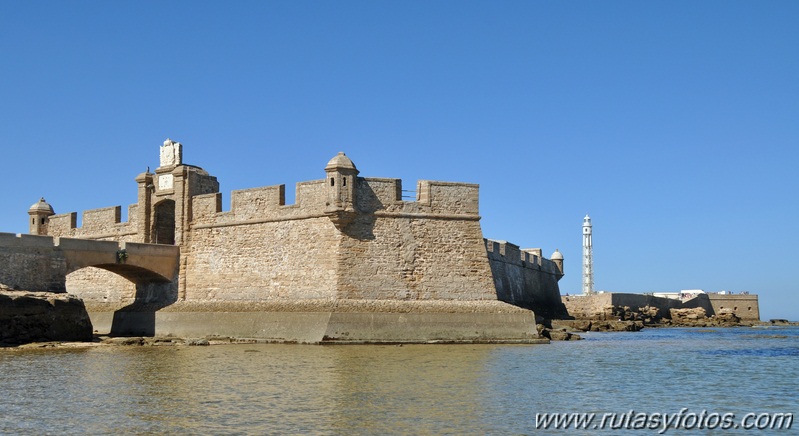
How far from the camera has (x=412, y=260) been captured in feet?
82.7

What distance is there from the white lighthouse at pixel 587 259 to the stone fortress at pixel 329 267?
4636cm

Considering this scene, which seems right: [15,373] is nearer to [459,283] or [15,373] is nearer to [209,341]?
[209,341]

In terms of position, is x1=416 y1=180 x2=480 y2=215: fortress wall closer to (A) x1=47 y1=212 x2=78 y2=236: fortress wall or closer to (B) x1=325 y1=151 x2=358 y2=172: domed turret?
(B) x1=325 y1=151 x2=358 y2=172: domed turret

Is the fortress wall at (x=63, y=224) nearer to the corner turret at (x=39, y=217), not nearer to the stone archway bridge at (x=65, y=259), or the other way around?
the corner turret at (x=39, y=217)

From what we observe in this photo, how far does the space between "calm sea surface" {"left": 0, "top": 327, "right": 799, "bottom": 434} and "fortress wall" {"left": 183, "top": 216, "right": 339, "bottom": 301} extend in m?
3.52

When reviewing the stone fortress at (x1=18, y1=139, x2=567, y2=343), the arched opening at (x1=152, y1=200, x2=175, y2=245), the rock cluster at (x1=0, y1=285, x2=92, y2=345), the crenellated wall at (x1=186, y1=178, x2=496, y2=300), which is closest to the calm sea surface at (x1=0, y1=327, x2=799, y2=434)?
the rock cluster at (x1=0, y1=285, x2=92, y2=345)

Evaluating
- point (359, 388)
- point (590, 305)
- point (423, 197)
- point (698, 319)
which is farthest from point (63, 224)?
point (698, 319)

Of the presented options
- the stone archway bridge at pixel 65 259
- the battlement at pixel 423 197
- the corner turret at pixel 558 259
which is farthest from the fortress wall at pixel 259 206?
the corner turret at pixel 558 259

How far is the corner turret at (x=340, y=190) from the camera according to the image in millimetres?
24453

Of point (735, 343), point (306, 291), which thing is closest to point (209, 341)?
point (306, 291)

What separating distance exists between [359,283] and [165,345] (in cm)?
579

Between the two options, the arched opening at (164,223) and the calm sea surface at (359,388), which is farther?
the arched opening at (164,223)

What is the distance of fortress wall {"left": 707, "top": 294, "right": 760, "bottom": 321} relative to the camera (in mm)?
60062

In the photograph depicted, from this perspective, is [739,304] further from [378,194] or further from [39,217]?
[39,217]
